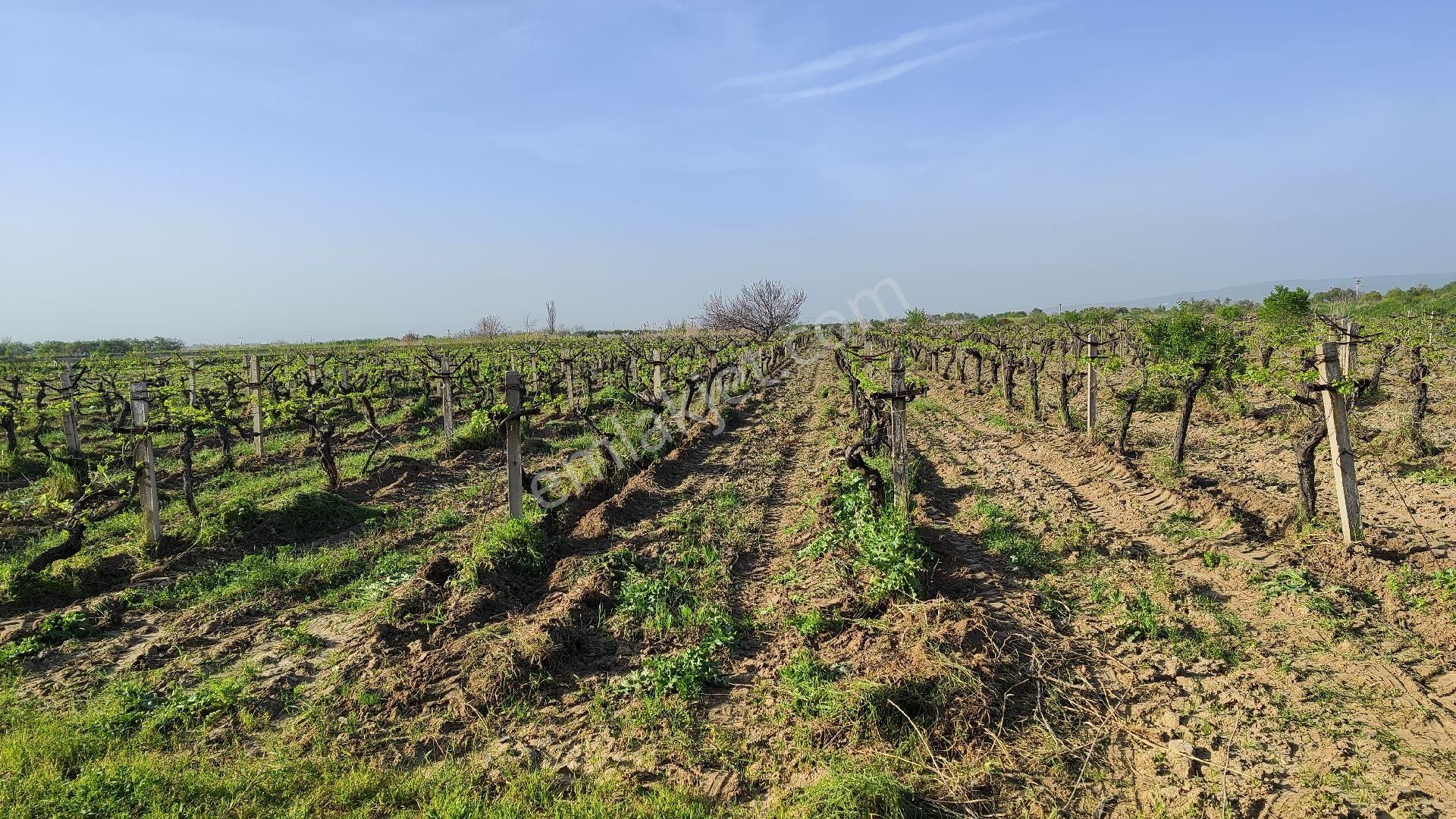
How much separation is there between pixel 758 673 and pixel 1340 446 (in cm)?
697

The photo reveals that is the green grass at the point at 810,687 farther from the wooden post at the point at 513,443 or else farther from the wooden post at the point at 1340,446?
the wooden post at the point at 1340,446

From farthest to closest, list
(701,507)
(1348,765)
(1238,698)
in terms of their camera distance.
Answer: (701,507)
(1238,698)
(1348,765)

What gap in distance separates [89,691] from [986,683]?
679cm

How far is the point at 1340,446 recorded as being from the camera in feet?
23.8

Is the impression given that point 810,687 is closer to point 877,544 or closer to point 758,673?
point 758,673

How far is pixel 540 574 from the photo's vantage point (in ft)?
24.6

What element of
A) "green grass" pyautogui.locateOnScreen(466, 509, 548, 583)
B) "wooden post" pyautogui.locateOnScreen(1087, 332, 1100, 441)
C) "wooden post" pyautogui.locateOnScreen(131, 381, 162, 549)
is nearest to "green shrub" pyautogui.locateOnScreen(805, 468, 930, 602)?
"green grass" pyautogui.locateOnScreen(466, 509, 548, 583)

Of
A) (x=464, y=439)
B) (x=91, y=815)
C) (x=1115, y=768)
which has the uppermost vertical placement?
(x=464, y=439)

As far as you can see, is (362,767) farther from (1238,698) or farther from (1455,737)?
(1455,737)

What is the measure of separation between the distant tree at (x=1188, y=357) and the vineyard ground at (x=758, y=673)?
260 centimetres

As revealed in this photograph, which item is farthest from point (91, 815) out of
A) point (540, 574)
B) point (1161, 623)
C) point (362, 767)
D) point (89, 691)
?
point (1161, 623)

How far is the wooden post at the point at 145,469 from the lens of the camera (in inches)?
316

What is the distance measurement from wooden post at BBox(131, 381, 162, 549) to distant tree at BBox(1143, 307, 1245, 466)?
578 inches

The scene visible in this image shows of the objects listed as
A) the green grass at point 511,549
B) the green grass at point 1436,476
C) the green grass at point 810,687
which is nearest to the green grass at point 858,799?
the green grass at point 810,687
